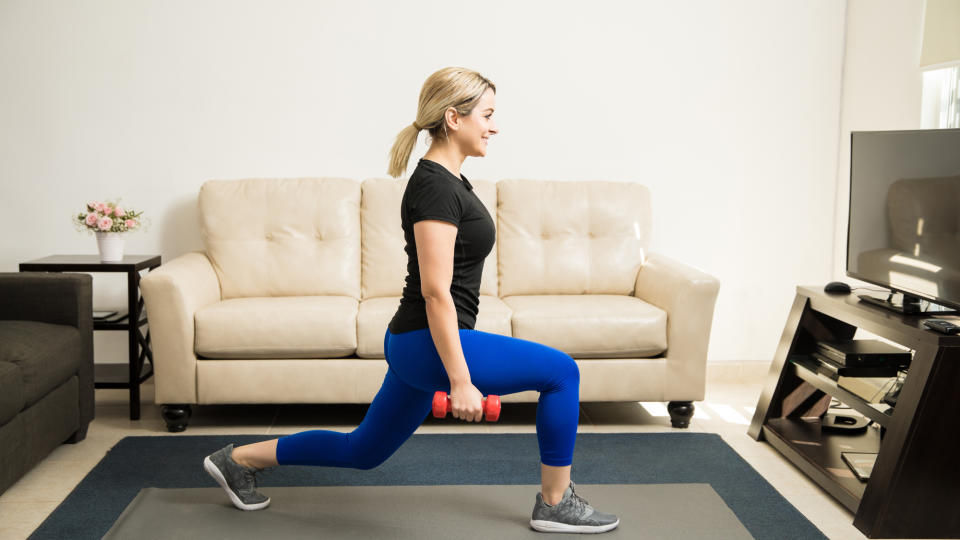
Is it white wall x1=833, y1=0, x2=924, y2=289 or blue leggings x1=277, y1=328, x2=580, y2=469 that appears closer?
blue leggings x1=277, y1=328, x2=580, y2=469

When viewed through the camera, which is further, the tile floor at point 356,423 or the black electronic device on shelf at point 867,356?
the black electronic device on shelf at point 867,356

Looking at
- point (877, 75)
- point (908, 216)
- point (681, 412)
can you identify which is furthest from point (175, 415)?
point (877, 75)

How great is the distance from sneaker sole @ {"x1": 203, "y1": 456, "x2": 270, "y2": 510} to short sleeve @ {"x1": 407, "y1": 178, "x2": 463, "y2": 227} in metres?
1.01

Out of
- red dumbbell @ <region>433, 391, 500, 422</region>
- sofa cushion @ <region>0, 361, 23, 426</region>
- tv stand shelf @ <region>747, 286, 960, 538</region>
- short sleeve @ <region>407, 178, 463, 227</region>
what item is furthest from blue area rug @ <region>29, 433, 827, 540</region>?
short sleeve @ <region>407, 178, 463, 227</region>

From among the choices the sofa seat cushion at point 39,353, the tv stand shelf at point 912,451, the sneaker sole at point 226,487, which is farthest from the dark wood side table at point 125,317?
the tv stand shelf at point 912,451

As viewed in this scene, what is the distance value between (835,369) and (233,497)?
6.74 ft

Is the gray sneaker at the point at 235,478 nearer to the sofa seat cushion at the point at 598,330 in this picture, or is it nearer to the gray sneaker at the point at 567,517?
the gray sneaker at the point at 567,517

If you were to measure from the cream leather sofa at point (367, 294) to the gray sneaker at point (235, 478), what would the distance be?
2.98 feet

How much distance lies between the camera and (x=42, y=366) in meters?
2.90

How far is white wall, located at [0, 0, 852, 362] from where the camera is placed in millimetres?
4105

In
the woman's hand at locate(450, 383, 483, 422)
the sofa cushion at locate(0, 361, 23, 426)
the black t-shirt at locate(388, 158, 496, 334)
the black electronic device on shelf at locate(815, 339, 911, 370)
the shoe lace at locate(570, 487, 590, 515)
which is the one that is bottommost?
the shoe lace at locate(570, 487, 590, 515)

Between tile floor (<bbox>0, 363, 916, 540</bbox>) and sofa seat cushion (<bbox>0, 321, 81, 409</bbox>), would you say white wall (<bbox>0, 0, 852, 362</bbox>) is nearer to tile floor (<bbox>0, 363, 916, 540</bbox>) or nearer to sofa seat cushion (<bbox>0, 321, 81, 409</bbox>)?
tile floor (<bbox>0, 363, 916, 540</bbox>)

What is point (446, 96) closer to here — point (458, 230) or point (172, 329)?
point (458, 230)

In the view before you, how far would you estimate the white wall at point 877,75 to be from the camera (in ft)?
12.4
